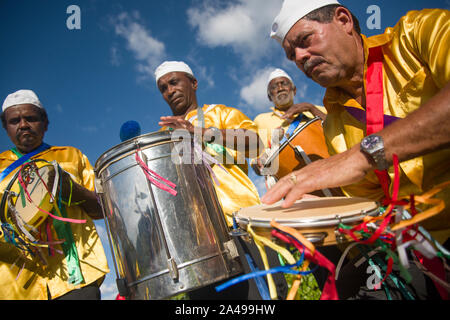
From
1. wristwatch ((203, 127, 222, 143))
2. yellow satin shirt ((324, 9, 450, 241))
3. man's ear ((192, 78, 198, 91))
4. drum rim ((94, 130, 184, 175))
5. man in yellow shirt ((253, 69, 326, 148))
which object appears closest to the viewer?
yellow satin shirt ((324, 9, 450, 241))

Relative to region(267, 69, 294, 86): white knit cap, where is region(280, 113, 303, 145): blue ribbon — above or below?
below

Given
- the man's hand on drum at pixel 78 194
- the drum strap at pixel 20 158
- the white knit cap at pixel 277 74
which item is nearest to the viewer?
the man's hand on drum at pixel 78 194

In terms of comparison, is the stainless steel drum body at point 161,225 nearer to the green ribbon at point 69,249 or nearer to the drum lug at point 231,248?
the drum lug at point 231,248

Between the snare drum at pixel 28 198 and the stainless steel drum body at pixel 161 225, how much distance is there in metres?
0.85

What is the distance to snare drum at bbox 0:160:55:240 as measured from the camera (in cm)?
221

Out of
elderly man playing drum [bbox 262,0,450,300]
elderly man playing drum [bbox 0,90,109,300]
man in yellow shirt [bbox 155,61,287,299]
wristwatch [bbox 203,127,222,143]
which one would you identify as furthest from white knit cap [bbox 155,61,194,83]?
elderly man playing drum [bbox 262,0,450,300]

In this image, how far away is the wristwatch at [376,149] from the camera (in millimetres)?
1075

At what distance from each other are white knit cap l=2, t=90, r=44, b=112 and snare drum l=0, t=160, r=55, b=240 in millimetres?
1457

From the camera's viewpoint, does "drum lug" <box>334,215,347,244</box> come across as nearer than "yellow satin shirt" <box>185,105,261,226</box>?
Yes

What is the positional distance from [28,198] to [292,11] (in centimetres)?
268

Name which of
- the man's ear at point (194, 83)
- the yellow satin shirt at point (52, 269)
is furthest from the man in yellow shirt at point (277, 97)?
the yellow satin shirt at point (52, 269)

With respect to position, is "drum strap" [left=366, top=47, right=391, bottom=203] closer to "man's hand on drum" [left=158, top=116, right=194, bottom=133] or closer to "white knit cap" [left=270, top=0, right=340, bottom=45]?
"white knit cap" [left=270, top=0, right=340, bottom=45]

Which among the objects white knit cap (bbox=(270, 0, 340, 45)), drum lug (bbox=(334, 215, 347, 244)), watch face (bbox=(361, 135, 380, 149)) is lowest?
drum lug (bbox=(334, 215, 347, 244))
